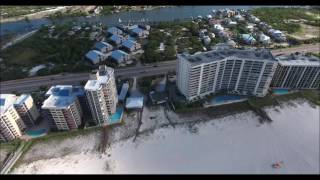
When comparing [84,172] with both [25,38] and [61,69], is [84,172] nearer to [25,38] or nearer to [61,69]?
[61,69]

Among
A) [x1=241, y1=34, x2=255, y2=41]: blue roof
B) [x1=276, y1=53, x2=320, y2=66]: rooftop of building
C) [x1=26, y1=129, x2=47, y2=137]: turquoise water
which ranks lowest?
[x1=26, y1=129, x2=47, y2=137]: turquoise water

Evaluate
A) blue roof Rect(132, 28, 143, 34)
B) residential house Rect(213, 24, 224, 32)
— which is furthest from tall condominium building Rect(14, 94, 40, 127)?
residential house Rect(213, 24, 224, 32)

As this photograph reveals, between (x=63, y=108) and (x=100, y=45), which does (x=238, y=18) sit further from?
(x=63, y=108)

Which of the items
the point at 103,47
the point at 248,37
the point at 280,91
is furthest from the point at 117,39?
the point at 280,91

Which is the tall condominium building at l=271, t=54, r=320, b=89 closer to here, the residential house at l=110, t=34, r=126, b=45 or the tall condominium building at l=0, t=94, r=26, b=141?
the residential house at l=110, t=34, r=126, b=45

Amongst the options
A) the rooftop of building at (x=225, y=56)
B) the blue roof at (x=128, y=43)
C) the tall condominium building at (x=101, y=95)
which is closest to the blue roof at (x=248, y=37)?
the rooftop of building at (x=225, y=56)

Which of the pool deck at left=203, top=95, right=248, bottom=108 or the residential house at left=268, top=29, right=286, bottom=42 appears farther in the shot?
the residential house at left=268, top=29, right=286, bottom=42
